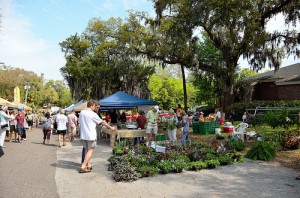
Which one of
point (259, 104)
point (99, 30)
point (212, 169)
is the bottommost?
point (212, 169)

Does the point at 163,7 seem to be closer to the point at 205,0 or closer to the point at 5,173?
the point at 205,0

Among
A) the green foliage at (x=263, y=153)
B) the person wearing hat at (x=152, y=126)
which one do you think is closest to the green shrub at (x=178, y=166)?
the green foliage at (x=263, y=153)

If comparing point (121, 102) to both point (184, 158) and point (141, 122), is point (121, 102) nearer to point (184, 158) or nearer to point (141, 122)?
point (141, 122)

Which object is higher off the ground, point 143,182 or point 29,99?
point 29,99

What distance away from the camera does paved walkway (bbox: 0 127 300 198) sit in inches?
220

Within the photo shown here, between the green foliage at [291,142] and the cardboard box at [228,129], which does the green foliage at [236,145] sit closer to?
the green foliage at [291,142]

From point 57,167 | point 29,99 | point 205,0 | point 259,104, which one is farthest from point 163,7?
point 29,99

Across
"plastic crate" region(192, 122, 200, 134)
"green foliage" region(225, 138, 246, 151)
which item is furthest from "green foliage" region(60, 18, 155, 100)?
"green foliage" region(225, 138, 246, 151)

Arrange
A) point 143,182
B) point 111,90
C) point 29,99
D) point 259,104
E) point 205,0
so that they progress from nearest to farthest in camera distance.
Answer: point 143,182 → point 205,0 → point 259,104 → point 111,90 → point 29,99

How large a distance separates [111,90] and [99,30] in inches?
322

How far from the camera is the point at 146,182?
6457 mm

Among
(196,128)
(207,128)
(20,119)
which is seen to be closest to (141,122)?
(207,128)

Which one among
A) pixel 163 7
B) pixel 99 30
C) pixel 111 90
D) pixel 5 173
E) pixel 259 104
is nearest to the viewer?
pixel 5 173

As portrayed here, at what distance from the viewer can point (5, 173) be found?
6.99 m
